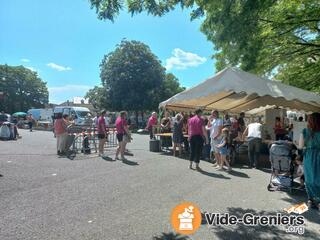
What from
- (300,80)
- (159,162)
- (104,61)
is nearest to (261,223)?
(159,162)

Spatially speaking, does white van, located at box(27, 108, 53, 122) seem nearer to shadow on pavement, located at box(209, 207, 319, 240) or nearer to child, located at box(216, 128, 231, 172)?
child, located at box(216, 128, 231, 172)

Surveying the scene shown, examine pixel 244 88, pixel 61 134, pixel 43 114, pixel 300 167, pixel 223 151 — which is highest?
pixel 43 114

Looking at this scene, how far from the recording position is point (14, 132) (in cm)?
2286

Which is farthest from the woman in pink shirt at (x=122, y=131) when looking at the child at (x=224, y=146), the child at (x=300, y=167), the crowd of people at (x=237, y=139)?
the child at (x=300, y=167)

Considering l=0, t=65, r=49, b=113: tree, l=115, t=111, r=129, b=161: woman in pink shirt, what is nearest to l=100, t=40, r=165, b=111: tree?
l=115, t=111, r=129, b=161: woman in pink shirt

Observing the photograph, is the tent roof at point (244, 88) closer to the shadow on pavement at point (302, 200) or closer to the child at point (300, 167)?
the child at point (300, 167)

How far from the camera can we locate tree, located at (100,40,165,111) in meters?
41.5

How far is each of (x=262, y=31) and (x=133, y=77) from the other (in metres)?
30.7

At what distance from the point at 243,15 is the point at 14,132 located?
19.2 metres

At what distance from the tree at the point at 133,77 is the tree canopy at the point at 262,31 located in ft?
76.2

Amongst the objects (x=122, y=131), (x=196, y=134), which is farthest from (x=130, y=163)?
(x=196, y=134)

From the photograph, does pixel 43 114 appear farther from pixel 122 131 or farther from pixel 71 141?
pixel 122 131

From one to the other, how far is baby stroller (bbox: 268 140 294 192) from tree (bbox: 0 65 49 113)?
7519cm

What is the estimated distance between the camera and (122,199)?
693 cm
